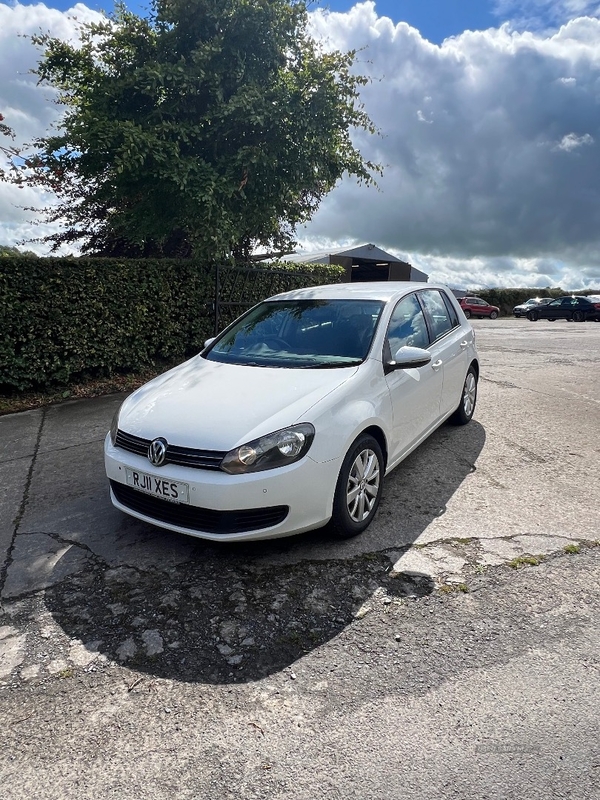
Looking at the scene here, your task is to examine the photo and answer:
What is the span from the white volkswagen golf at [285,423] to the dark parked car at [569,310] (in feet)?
102

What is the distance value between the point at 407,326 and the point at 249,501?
2281 mm

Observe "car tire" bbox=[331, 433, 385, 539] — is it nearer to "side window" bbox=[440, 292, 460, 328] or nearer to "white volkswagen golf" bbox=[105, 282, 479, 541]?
"white volkswagen golf" bbox=[105, 282, 479, 541]

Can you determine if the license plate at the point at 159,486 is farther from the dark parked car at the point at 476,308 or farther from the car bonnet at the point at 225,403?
the dark parked car at the point at 476,308

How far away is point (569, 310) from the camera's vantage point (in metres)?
31.5

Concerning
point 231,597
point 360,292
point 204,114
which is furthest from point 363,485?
point 204,114

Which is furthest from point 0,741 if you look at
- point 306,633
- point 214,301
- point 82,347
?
point 214,301

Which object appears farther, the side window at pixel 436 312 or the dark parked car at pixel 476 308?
the dark parked car at pixel 476 308

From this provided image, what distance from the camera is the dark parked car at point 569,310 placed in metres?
30.7

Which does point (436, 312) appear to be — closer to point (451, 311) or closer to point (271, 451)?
point (451, 311)

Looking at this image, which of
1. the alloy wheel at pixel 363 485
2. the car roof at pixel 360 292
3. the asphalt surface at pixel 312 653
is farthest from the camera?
the car roof at pixel 360 292

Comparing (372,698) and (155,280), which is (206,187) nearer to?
(155,280)

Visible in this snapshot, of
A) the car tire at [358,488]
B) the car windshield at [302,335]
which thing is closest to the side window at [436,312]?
the car windshield at [302,335]

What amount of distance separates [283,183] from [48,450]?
5446mm

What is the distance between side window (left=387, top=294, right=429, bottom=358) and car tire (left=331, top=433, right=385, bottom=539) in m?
0.86
